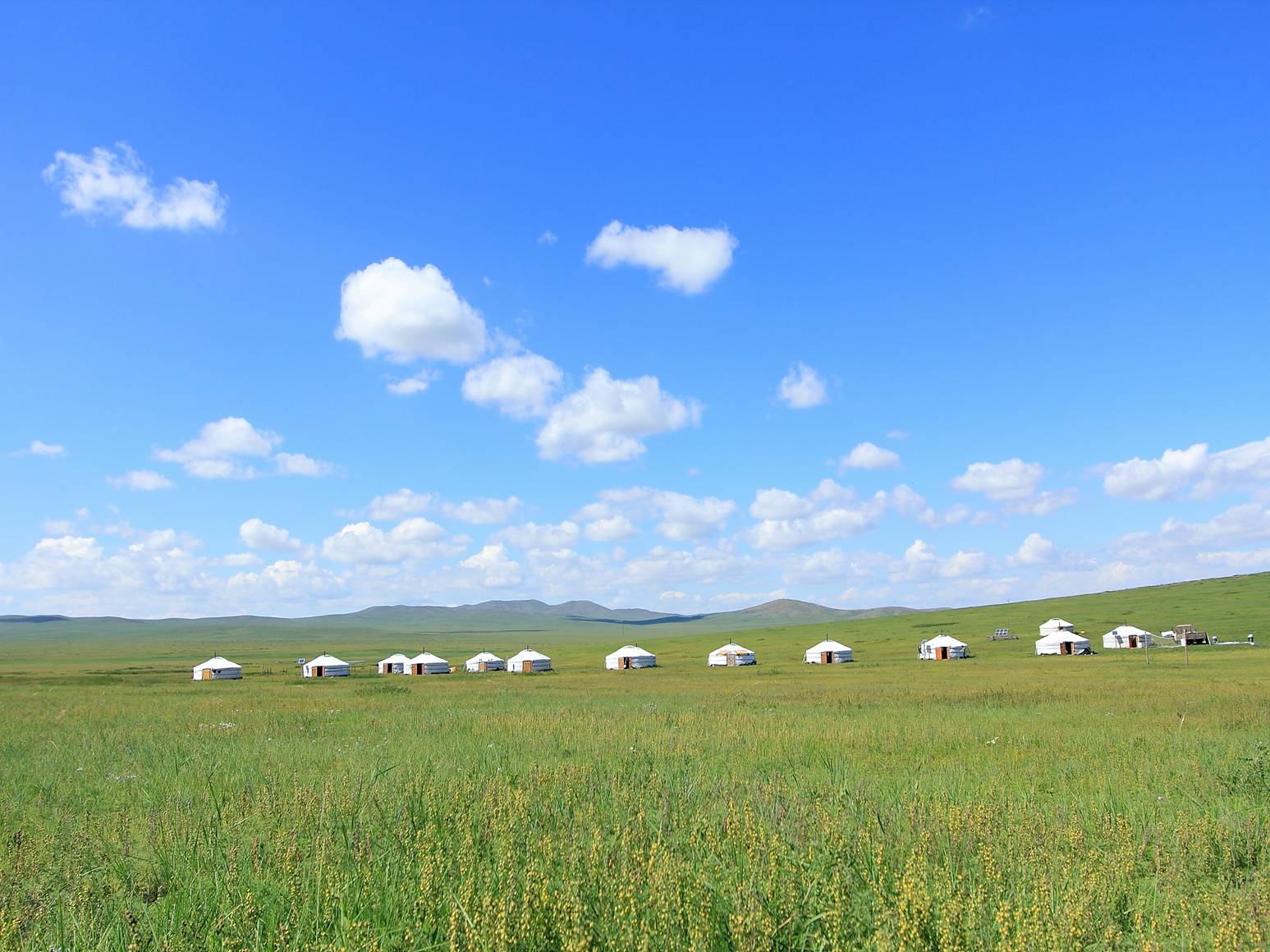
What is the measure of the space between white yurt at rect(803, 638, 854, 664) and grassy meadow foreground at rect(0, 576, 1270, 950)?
64.0 meters

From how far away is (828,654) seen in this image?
83625 millimetres

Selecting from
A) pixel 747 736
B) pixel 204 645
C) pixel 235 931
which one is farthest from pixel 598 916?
pixel 204 645

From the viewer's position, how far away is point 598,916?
5.34 metres

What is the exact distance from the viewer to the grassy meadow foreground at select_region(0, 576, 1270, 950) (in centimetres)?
525

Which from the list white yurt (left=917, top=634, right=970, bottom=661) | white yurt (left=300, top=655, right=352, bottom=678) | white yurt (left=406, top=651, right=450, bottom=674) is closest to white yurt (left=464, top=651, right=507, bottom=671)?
white yurt (left=406, top=651, right=450, bottom=674)

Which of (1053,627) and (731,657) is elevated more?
(1053,627)

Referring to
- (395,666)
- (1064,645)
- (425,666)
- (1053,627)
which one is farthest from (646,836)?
(1053,627)

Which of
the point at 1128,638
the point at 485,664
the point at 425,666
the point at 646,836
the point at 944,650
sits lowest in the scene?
the point at 485,664

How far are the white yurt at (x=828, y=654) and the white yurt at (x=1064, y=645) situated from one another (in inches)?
760

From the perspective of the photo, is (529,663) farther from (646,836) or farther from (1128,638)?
(646,836)

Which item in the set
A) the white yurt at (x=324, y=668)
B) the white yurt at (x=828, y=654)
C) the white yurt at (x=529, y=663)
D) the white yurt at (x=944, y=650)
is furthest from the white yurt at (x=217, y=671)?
the white yurt at (x=944, y=650)

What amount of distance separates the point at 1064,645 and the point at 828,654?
2330 cm

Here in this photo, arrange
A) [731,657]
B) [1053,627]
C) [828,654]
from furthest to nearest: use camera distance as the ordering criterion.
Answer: [1053,627], [731,657], [828,654]

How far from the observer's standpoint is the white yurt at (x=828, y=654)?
3280 inches
